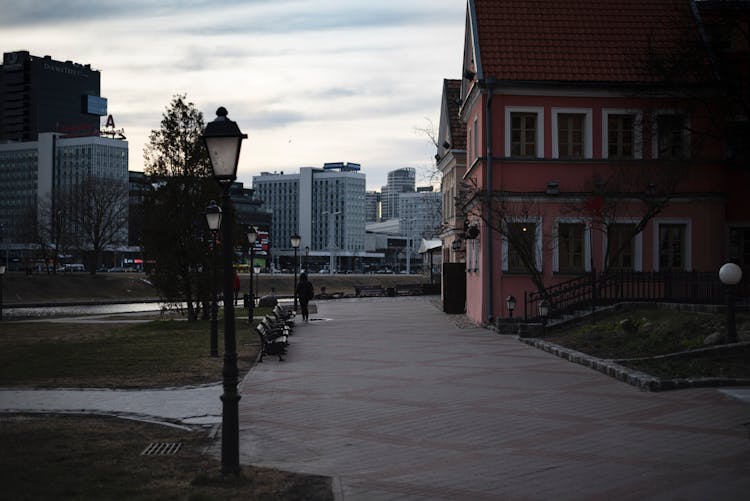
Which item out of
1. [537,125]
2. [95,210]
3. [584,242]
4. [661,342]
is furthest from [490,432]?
[95,210]

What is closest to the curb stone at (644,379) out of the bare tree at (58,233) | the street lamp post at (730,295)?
the street lamp post at (730,295)

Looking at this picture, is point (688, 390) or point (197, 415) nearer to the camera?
point (197, 415)

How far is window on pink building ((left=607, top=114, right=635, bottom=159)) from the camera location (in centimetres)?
2758

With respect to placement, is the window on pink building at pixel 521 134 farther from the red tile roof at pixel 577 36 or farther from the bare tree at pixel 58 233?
the bare tree at pixel 58 233

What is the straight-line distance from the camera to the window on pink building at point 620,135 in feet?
90.5

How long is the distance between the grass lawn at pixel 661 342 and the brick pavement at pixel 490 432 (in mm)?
1011

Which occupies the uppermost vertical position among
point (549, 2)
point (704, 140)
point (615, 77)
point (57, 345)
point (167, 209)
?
point (549, 2)

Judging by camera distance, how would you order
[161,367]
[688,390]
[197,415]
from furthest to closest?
[161,367] → [688,390] → [197,415]

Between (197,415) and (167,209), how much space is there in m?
21.0

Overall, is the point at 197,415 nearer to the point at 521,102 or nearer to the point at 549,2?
the point at 521,102

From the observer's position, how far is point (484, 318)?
27.2 m

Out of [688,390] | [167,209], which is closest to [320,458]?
[688,390]

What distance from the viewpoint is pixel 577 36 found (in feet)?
93.7

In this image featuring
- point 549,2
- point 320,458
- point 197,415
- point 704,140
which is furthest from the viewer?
point 549,2
